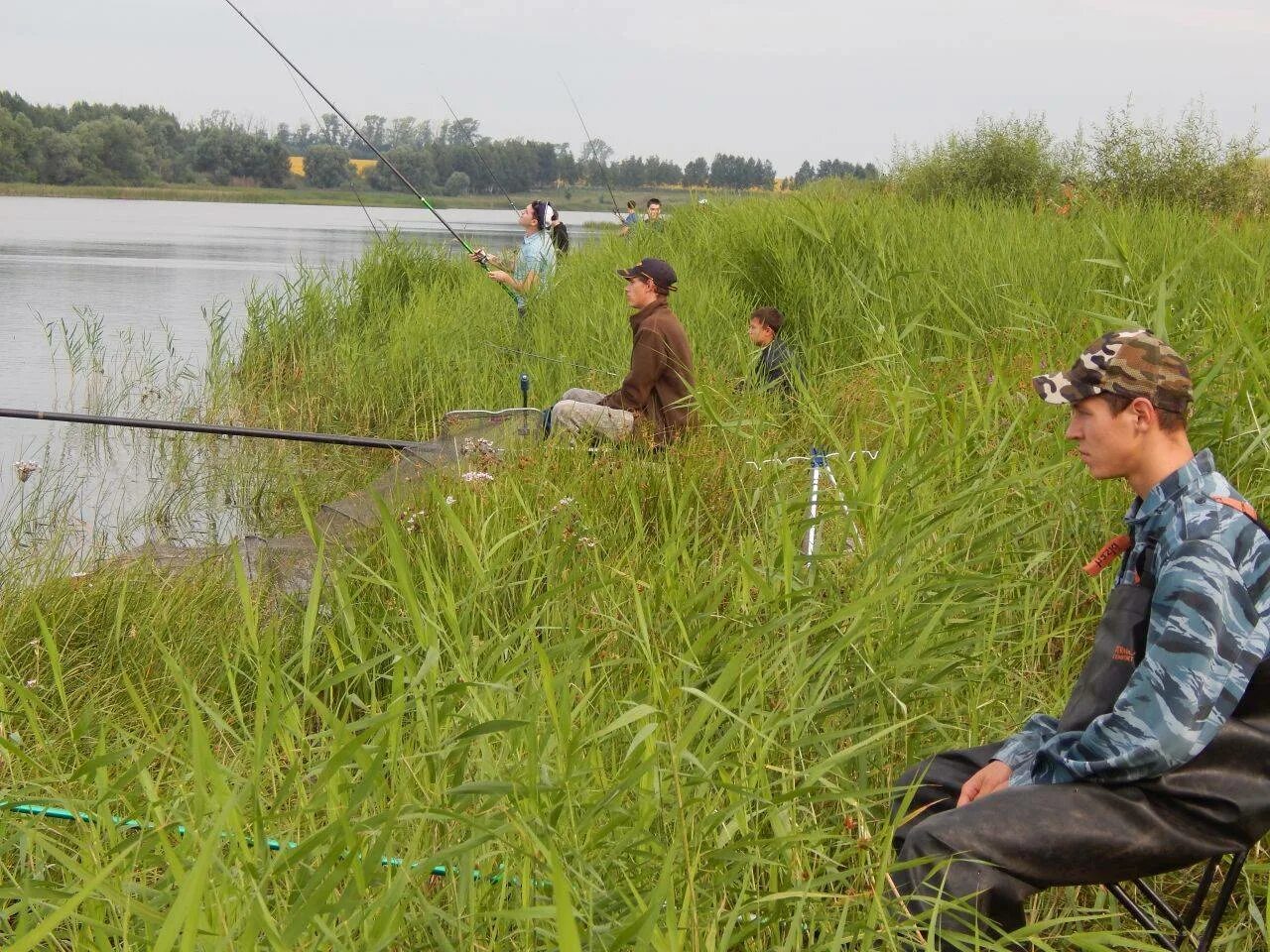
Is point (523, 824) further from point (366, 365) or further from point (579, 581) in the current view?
point (366, 365)

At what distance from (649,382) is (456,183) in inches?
472

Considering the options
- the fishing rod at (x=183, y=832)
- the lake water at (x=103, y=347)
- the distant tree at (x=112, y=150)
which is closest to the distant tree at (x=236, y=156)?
the distant tree at (x=112, y=150)

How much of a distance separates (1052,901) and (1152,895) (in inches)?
17.1

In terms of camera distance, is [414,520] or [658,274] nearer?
[414,520]

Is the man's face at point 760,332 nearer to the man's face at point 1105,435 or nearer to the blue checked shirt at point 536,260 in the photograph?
the blue checked shirt at point 536,260

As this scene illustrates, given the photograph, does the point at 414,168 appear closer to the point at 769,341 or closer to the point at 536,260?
the point at 536,260

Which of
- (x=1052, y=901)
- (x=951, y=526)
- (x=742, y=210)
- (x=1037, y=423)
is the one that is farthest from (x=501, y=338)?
(x=1052, y=901)

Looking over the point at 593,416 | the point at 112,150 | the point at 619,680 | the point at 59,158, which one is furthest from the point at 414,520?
the point at 112,150

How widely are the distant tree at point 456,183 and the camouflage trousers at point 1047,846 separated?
47.3 feet

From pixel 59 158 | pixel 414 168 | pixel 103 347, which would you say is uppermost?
pixel 59 158

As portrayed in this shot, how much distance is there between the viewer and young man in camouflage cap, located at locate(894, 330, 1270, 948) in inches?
74.0

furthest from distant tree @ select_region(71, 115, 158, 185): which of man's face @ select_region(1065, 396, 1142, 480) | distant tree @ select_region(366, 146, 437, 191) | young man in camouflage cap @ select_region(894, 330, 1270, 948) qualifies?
young man in camouflage cap @ select_region(894, 330, 1270, 948)

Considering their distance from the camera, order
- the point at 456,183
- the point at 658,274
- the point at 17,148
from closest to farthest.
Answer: the point at 658,274 < the point at 456,183 < the point at 17,148

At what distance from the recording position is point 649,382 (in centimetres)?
593
